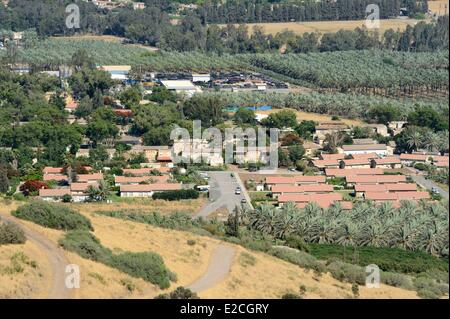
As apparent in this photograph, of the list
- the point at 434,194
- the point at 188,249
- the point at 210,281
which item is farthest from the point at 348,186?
the point at 210,281

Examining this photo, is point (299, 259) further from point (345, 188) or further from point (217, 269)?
point (345, 188)

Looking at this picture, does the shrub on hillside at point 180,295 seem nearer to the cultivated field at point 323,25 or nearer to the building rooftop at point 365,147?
the building rooftop at point 365,147

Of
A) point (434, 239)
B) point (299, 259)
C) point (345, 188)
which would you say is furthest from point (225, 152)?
point (299, 259)

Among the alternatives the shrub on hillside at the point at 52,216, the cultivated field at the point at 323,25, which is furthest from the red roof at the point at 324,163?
the cultivated field at the point at 323,25

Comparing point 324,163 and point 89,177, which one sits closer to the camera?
point 89,177

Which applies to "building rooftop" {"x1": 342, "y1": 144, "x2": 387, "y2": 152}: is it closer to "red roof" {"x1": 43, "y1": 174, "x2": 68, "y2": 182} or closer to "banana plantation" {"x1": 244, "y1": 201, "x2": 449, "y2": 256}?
"banana plantation" {"x1": 244, "y1": 201, "x2": 449, "y2": 256}

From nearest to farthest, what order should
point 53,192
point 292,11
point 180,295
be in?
1. point 180,295
2. point 53,192
3. point 292,11
